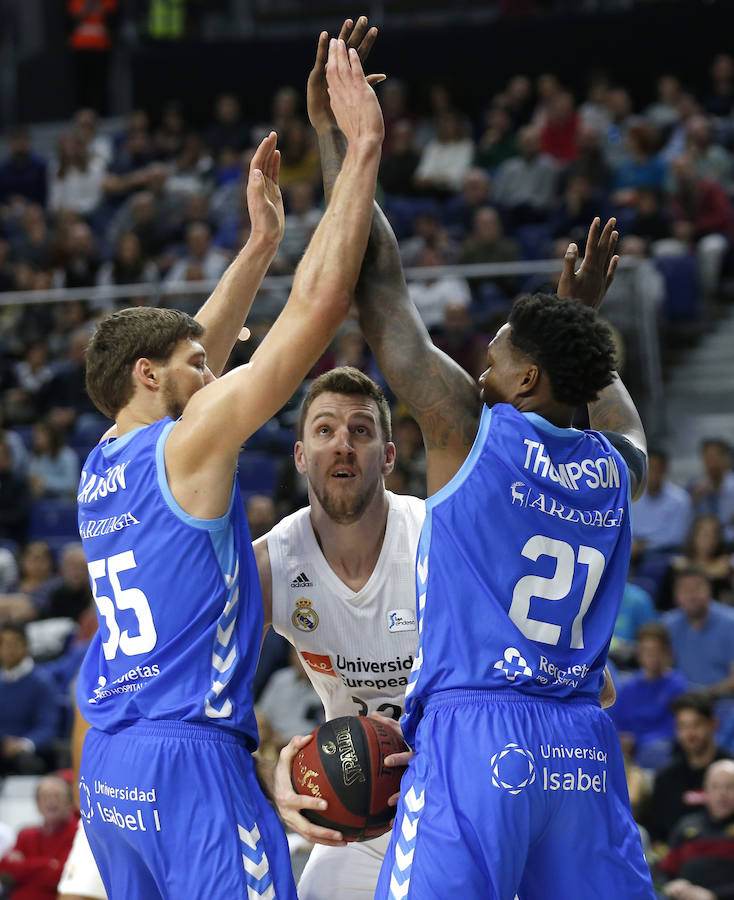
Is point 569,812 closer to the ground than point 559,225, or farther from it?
closer to the ground

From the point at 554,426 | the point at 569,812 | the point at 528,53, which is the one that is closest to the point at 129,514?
the point at 554,426

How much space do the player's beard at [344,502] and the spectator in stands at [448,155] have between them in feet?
36.0

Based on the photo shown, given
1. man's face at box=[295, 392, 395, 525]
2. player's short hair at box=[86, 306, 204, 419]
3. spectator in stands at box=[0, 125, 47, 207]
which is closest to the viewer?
player's short hair at box=[86, 306, 204, 419]

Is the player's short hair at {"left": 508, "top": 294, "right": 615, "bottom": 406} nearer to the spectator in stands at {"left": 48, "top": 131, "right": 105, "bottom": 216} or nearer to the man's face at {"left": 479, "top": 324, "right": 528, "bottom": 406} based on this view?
the man's face at {"left": 479, "top": 324, "right": 528, "bottom": 406}

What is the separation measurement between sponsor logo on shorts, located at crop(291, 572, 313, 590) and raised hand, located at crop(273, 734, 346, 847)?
0.81 meters

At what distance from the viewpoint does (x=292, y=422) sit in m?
11.3

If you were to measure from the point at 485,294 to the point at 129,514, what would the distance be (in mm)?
8462

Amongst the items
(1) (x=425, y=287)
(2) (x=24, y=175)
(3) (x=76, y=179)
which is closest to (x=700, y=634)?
(1) (x=425, y=287)

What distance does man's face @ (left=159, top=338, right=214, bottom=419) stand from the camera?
4.12 meters

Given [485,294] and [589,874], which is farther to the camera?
[485,294]

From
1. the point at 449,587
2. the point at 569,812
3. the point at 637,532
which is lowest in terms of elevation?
the point at 637,532

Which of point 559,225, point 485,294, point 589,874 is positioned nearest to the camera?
point 589,874

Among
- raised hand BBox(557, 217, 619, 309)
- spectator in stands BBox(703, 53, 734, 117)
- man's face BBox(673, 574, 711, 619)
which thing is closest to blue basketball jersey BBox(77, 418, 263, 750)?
raised hand BBox(557, 217, 619, 309)

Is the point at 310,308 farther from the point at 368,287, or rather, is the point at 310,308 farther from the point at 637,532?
the point at 637,532
